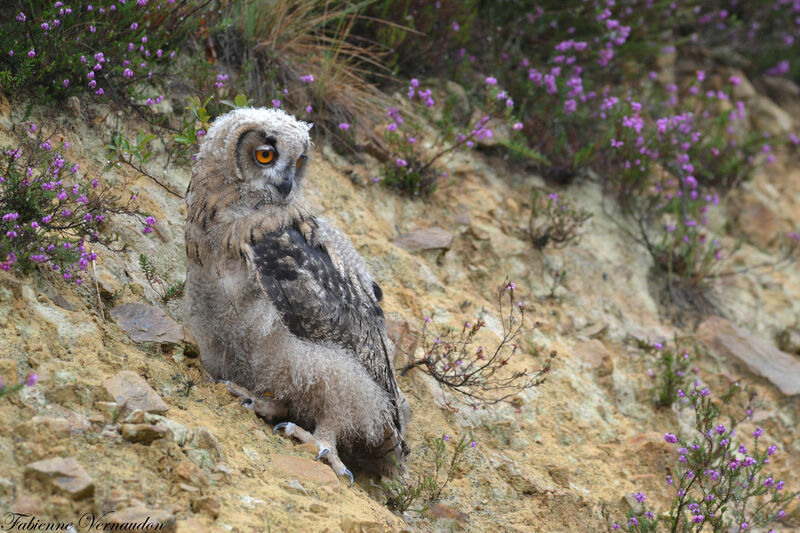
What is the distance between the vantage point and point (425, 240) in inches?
225

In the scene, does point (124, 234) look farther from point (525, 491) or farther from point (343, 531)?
point (525, 491)

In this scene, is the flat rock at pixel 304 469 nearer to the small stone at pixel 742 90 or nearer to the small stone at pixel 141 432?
the small stone at pixel 141 432

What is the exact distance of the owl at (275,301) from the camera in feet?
11.6

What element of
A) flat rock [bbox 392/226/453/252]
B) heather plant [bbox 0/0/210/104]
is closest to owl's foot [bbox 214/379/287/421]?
heather plant [bbox 0/0/210/104]

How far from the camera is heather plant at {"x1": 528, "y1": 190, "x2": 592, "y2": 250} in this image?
6.23 meters

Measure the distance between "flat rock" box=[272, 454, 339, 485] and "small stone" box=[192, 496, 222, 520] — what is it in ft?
1.64

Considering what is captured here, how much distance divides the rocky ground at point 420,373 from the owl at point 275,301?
0.17 meters

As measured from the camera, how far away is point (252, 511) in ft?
9.30

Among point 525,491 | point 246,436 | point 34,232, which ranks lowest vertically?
point 525,491

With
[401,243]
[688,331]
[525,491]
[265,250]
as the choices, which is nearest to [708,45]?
[688,331]

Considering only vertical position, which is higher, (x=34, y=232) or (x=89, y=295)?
(x=34, y=232)

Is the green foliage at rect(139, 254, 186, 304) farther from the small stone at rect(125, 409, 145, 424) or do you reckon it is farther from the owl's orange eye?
the small stone at rect(125, 409, 145, 424)

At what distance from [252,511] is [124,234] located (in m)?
1.97

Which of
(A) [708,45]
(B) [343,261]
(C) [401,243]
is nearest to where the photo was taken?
(B) [343,261]
